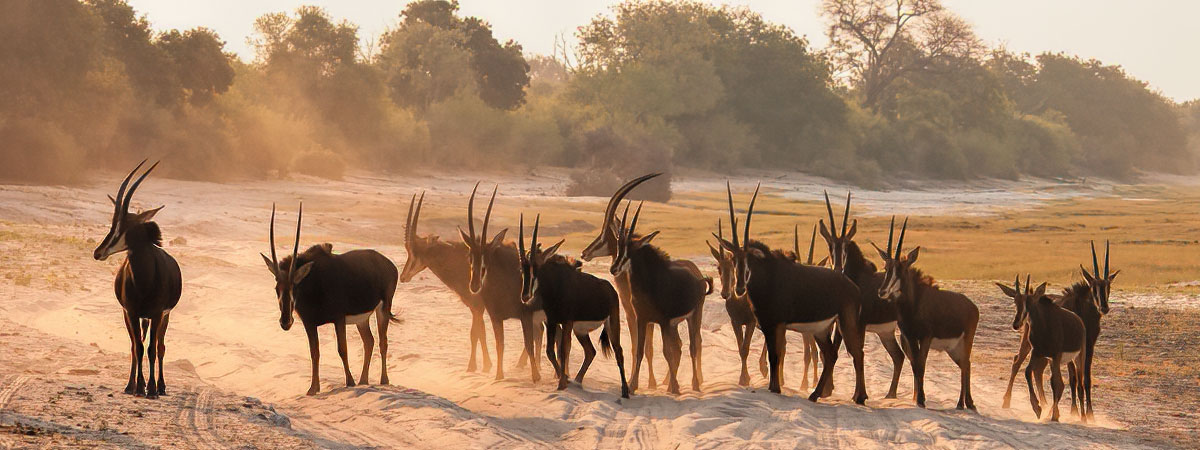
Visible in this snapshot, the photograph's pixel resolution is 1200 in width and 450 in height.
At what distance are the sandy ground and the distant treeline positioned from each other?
466 inches

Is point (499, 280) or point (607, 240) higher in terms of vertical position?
point (607, 240)

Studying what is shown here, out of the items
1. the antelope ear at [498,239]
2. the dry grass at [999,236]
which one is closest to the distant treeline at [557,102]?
the dry grass at [999,236]

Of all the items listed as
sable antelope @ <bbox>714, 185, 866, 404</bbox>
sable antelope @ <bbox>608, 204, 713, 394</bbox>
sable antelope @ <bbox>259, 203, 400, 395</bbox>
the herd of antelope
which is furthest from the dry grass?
sable antelope @ <bbox>259, 203, 400, 395</bbox>

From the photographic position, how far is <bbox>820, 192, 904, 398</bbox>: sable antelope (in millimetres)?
12734

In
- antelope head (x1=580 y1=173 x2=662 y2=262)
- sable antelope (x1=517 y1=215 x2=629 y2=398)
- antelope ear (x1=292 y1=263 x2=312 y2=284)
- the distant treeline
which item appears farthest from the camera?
the distant treeline

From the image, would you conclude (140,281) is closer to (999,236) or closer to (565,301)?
(565,301)

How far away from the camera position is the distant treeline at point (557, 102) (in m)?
34.8

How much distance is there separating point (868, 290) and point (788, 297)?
1.28 m

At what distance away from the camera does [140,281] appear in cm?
1027

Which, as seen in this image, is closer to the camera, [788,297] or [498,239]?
[788,297]

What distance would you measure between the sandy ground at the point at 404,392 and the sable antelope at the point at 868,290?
0.66m

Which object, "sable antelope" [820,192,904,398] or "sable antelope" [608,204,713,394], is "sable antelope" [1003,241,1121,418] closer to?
"sable antelope" [820,192,904,398]

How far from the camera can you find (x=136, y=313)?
10328 millimetres

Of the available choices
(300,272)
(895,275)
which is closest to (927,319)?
(895,275)
